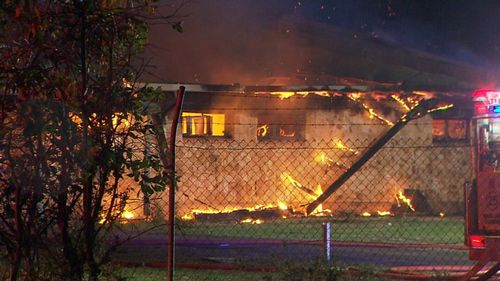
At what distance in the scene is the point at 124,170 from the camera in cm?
427

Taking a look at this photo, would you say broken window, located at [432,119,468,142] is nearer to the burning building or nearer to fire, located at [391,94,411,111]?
the burning building

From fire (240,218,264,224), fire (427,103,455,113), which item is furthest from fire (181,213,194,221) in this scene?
fire (427,103,455,113)

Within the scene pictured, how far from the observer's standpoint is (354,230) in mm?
14828

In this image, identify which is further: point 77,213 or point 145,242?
point 145,242

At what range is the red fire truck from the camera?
317 inches

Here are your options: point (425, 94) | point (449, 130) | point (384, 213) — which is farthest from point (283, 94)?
point (449, 130)

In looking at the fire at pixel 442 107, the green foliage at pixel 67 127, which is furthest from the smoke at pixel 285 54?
the green foliage at pixel 67 127

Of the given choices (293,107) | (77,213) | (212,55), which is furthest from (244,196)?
(77,213)

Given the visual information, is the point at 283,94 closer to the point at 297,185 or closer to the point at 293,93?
the point at 293,93

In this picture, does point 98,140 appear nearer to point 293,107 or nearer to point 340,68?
point 293,107

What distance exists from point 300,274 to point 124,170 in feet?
6.89

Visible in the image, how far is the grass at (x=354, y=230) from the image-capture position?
1335cm

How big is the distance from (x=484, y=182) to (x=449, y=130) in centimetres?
1190

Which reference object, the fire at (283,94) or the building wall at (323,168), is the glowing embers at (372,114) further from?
the fire at (283,94)
